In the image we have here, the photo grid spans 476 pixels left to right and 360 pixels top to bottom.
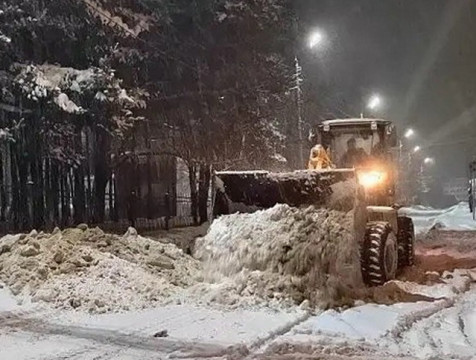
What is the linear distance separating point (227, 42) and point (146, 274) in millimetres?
14142

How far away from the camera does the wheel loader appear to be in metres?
9.99

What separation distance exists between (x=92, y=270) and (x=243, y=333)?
138 inches

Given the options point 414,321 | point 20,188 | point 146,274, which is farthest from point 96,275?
point 20,188

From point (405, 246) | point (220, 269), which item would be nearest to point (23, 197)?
point (220, 269)

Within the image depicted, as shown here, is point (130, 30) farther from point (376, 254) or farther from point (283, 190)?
point (376, 254)

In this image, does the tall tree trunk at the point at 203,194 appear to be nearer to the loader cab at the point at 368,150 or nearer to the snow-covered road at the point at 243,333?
the loader cab at the point at 368,150

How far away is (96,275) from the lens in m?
9.56

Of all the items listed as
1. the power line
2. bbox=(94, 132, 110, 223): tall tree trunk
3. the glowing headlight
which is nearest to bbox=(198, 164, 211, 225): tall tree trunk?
the power line

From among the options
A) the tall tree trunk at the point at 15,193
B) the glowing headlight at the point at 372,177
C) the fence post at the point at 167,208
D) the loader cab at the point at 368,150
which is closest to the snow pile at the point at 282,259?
the glowing headlight at the point at 372,177

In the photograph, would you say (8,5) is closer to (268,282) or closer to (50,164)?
(50,164)

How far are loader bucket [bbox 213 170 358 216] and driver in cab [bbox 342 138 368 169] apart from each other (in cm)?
264

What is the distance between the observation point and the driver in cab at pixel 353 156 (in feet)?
41.4

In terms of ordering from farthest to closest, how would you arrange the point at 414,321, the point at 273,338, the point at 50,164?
the point at 50,164
the point at 414,321
the point at 273,338

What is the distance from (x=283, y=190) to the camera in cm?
1048
